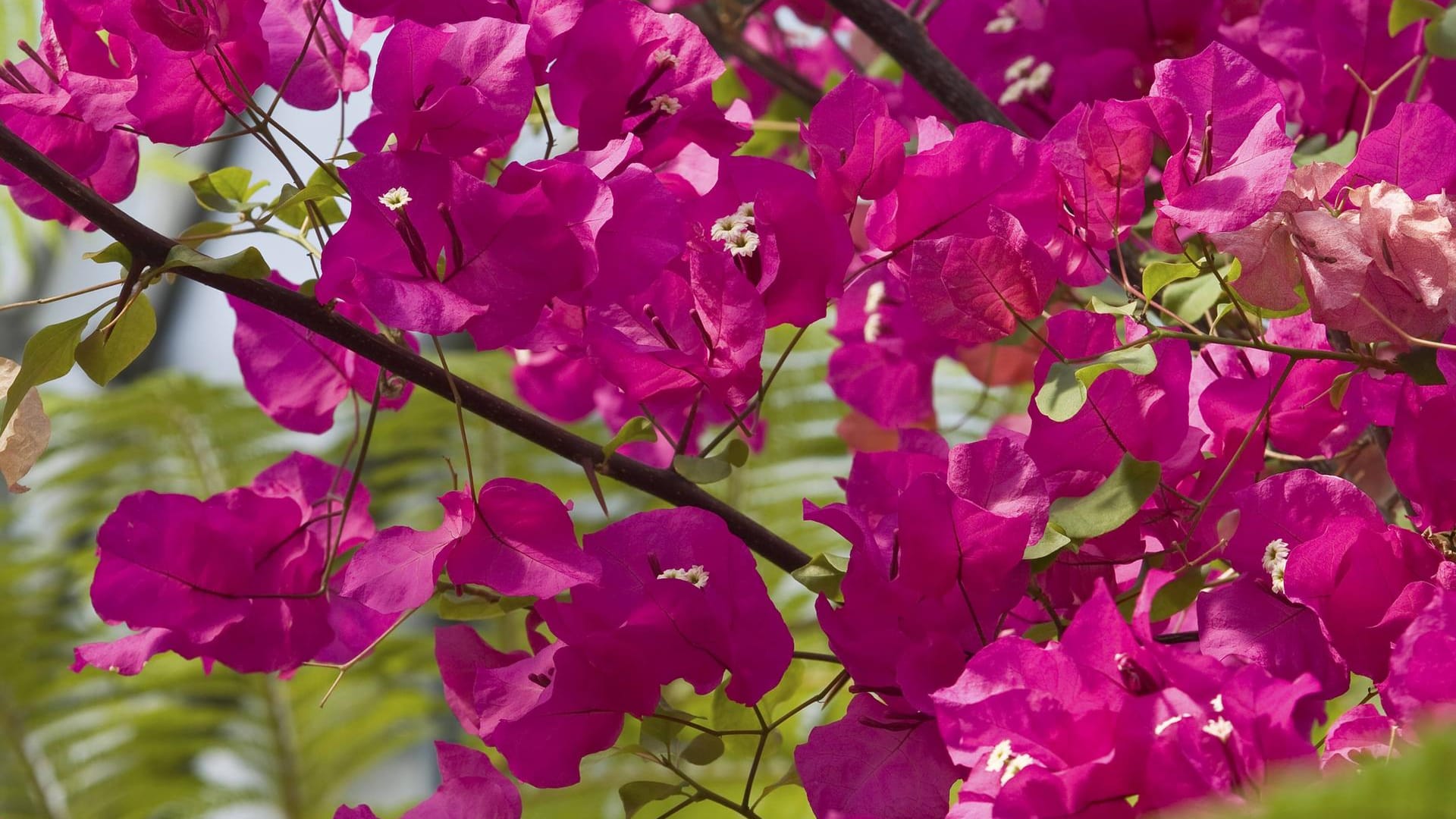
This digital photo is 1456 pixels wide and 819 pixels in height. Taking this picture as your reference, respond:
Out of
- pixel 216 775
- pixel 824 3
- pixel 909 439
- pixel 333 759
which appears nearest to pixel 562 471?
pixel 333 759

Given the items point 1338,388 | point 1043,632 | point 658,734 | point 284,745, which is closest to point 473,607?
point 658,734

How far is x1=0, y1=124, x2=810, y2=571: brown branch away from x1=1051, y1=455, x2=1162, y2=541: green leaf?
0.33ft

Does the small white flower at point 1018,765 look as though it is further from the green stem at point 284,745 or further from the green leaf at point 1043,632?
the green stem at point 284,745

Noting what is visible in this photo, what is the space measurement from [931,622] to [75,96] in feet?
1.22

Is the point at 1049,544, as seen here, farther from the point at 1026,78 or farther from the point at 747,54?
the point at 747,54

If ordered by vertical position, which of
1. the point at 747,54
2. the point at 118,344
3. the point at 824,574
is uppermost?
the point at 747,54

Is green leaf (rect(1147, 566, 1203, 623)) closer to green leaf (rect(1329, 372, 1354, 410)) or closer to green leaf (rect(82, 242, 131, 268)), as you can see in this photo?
green leaf (rect(1329, 372, 1354, 410))

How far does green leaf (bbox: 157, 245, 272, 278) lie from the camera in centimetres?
39

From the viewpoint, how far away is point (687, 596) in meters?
0.43

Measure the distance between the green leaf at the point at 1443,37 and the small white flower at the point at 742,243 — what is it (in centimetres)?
24

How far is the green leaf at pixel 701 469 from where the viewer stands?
44 cm

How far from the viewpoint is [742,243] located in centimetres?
44

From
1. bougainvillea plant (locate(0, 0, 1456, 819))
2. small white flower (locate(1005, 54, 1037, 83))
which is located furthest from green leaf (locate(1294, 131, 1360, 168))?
small white flower (locate(1005, 54, 1037, 83))

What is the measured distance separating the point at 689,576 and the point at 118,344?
0.72ft
